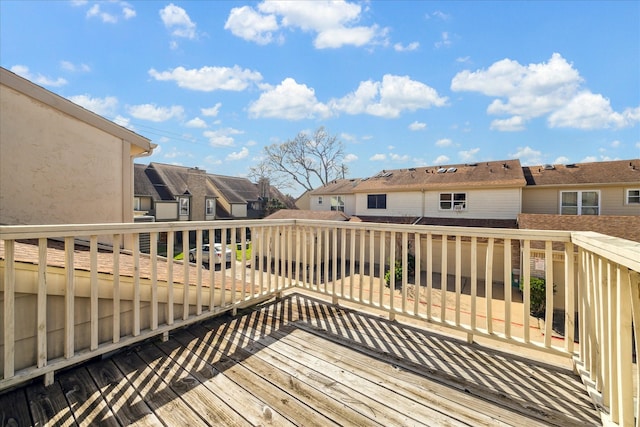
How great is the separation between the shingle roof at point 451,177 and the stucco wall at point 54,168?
14692 mm

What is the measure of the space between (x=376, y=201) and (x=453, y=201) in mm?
4646

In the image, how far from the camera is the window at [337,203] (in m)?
20.5

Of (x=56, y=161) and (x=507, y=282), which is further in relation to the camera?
(x=56, y=161)

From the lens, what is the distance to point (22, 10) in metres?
4.56

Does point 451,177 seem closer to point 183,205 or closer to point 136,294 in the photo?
point 136,294

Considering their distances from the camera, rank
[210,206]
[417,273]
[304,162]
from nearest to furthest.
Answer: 1. [417,273]
2. [210,206]
3. [304,162]

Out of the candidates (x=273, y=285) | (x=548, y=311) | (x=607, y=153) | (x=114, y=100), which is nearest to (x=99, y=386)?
(x=273, y=285)

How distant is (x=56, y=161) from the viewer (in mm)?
3594

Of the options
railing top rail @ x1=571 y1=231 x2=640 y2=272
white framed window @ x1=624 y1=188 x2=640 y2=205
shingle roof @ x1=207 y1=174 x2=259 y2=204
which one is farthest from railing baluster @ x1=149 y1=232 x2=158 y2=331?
shingle roof @ x1=207 y1=174 x2=259 y2=204

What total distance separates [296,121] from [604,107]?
2276 cm

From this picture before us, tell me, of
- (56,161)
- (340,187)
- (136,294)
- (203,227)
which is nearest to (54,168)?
(56,161)

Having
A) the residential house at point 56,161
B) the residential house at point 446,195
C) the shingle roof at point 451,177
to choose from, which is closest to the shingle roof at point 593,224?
the residential house at point 446,195

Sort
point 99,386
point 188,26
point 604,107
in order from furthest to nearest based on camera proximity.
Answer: point 604,107, point 188,26, point 99,386

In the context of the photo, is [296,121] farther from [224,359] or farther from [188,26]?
[224,359]
